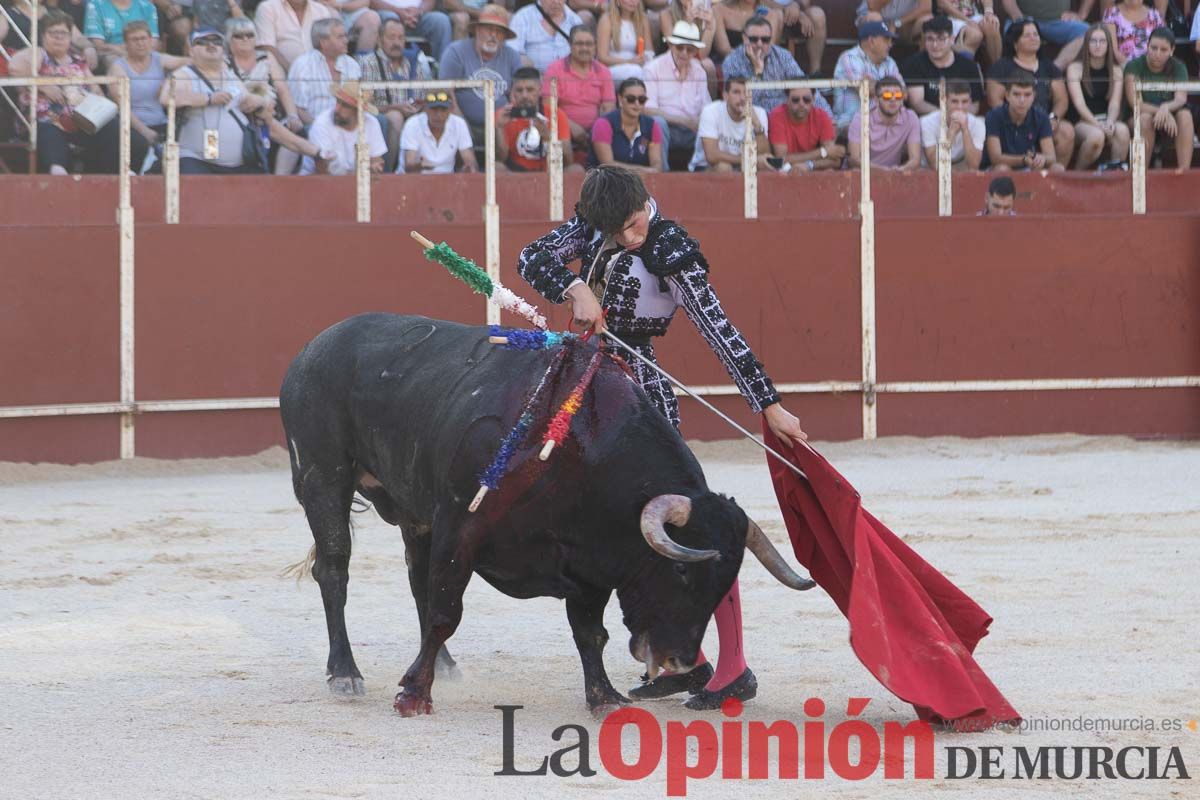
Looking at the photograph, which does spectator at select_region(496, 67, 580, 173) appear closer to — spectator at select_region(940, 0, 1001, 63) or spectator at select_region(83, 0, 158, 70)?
spectator at select_region(83, 0, 158, 70)

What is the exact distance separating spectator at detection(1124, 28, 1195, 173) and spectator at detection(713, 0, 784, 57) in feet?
7.03

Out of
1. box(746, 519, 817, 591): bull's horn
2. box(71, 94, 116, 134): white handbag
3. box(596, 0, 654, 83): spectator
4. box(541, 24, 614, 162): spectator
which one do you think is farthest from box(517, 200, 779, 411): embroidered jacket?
box(596, 0, 654, 83): spectator

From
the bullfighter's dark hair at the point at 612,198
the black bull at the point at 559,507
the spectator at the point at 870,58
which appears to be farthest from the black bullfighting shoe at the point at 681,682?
the spectator at the point at 870,58

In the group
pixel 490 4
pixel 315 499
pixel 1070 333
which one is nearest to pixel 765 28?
pixel 490 4

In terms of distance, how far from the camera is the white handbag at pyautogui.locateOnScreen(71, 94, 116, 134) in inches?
349

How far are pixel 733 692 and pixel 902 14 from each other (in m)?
7.96

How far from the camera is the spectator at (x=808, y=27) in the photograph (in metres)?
10.9

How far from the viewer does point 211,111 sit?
9.27 m

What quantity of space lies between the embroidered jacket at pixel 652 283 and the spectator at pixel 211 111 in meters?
5.50

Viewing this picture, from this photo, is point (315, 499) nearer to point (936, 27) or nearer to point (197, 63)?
point (197, 63)

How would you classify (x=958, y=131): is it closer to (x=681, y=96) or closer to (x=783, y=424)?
(x=681, y=96)

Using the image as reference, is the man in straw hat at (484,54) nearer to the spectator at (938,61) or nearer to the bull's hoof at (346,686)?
the spectator at (938,61)

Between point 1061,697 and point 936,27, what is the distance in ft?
24.0

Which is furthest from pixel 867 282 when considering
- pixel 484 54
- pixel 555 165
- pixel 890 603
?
pixel 890 603
